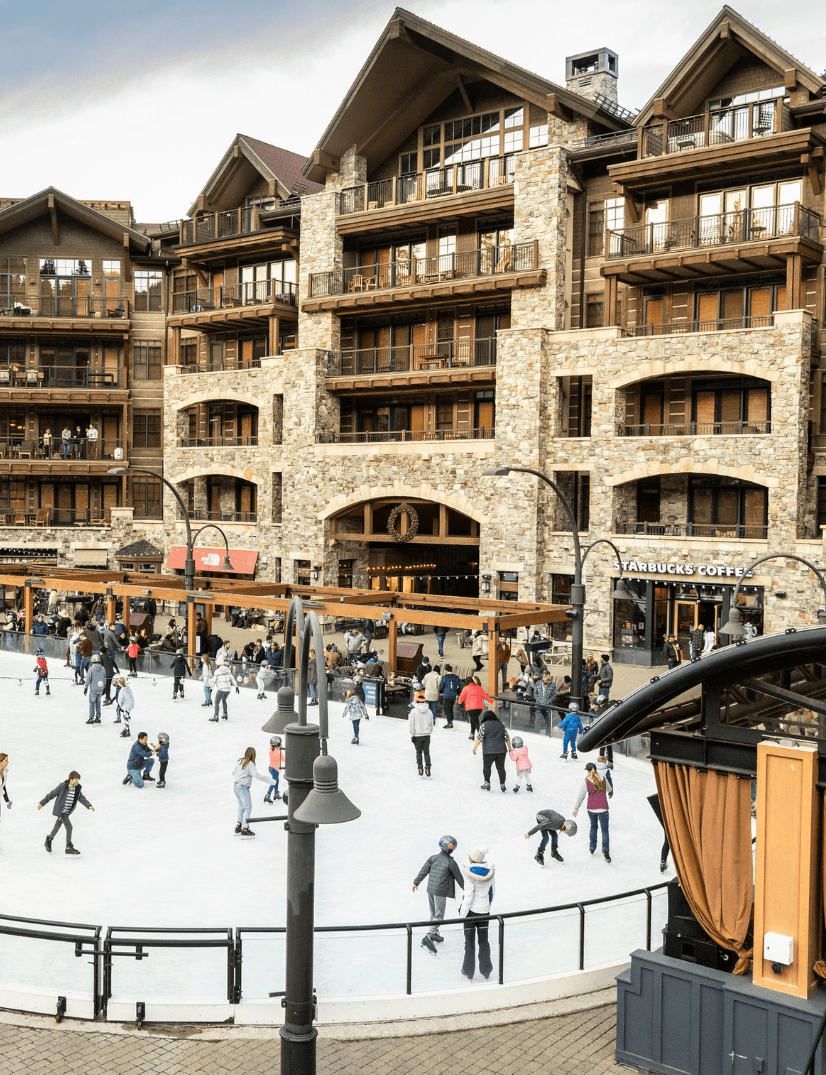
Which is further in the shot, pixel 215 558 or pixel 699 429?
pixel 215 558

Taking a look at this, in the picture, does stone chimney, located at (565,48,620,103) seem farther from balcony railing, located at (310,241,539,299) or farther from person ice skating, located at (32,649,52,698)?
person ice skating, located at (32,649,52,698)

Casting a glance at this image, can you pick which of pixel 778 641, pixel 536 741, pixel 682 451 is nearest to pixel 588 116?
pixel 682 451

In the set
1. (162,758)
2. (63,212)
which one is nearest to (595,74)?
(63,212)

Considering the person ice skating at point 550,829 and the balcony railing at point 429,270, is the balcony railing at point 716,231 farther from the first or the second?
the person ice skating at point 550,829

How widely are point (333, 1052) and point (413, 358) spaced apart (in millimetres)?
36423

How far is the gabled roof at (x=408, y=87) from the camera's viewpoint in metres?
40.0

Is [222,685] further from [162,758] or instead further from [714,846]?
[714,846]

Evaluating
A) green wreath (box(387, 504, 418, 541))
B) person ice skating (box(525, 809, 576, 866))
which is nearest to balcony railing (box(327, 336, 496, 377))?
green wreath (box(387, 504, 418, 541))

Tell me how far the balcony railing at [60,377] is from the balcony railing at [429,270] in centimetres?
1438

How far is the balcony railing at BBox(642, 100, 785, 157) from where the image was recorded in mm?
34719

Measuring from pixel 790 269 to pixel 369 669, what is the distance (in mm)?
18568

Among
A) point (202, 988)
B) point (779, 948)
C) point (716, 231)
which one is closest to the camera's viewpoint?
point (779, 948)

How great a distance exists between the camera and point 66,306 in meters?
54.5

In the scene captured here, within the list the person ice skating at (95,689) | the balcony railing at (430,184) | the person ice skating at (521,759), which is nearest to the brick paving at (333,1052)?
the person ice skating at (521,759)
